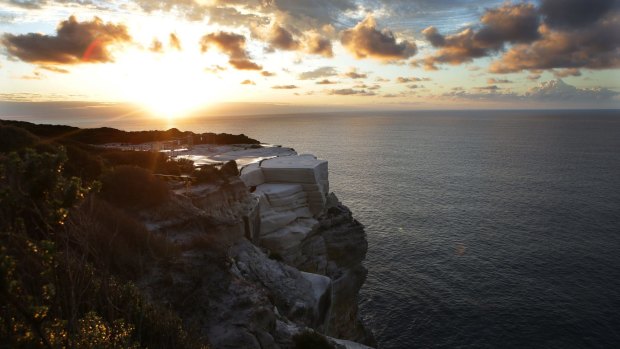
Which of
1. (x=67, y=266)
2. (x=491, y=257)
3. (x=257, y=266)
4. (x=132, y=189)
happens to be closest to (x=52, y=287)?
(x=67, y=266)

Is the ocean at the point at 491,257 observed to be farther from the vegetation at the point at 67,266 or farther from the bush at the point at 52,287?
the bush at the point at 52,287

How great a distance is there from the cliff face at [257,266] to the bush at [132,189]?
742 millimetres

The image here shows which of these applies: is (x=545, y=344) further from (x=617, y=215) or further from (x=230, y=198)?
(x=617, y=215)

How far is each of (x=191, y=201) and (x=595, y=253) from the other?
175 ft

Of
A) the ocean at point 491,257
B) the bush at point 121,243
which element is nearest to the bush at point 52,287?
the bush at point 121,243

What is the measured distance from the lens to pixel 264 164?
133 ft

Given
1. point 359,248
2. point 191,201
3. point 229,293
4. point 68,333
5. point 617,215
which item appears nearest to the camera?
point 68,333

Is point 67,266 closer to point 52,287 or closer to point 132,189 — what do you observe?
point 52,287

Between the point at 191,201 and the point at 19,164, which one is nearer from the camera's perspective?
the point at 19,164

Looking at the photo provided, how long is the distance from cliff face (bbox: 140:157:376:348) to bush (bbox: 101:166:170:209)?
742 millimetres

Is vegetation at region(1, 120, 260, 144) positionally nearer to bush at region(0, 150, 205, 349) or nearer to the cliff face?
the cliff face

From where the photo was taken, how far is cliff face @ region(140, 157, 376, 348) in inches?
565

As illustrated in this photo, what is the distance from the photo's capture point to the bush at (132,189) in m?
18.8

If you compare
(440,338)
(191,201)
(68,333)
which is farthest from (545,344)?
(68,333)
